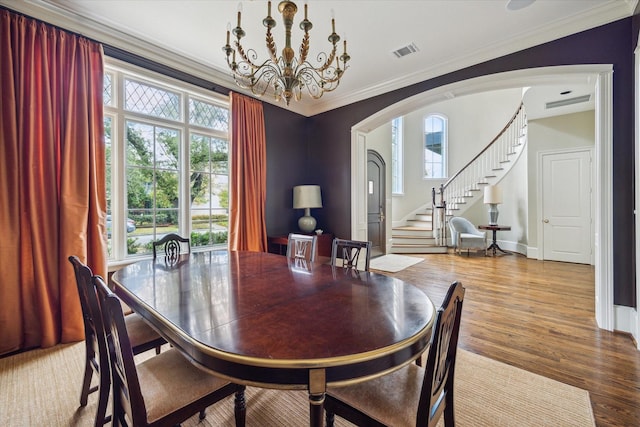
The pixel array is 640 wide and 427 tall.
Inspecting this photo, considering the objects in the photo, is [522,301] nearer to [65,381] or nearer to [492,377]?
[492,377]

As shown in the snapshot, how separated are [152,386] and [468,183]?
322 inches

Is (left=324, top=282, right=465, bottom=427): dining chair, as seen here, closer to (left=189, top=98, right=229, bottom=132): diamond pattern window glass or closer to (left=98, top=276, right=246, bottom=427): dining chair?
(left=98, top=276, right=246, bottom=427): dining chair

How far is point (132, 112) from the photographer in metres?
3.03

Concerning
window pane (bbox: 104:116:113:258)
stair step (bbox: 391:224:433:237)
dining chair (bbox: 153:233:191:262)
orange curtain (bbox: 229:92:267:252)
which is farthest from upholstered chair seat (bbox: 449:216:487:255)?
window pane (bbox: 104:116:113:258)

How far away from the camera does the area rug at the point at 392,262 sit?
199 inches

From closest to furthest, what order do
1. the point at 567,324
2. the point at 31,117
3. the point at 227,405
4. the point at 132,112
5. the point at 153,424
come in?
1. the point at 153,424
2. the point at 227,405
3. the point at 31,117
4. the point at 567,324
5. the point at 132,112

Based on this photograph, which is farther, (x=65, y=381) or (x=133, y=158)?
(x=133, y=158)

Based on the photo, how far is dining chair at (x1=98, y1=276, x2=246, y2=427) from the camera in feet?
3.28

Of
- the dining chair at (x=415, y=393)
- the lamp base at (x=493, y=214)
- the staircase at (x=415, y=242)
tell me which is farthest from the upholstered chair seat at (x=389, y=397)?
the lamp base at (x=493, y=214)

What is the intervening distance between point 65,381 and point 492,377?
2906 mm

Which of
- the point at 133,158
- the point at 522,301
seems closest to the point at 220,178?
the point at 133,158

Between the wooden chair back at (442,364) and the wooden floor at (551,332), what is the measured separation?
1.07 m

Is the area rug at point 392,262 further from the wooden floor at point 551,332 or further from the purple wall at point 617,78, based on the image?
the purple wall at point 617,78

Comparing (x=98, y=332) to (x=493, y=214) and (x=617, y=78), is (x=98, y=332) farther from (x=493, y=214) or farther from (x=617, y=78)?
(x=493, y=214)
